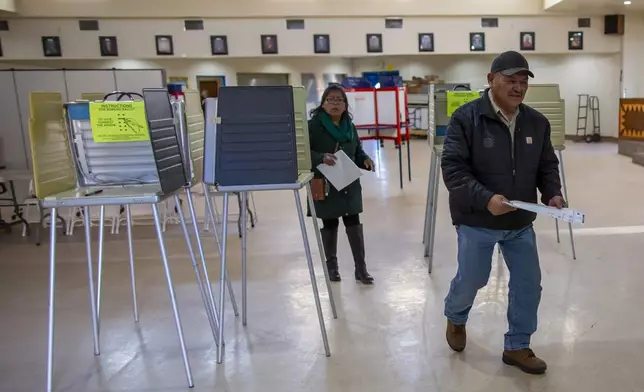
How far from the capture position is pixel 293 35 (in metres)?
12.0

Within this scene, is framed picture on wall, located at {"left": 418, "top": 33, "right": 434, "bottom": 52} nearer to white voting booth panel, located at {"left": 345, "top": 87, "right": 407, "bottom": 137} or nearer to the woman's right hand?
white voting booth panel, located at {"left": 345, "top": 87, "right": 407, "bottom": 137}

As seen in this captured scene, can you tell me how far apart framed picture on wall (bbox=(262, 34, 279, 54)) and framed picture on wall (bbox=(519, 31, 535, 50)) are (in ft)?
18.7

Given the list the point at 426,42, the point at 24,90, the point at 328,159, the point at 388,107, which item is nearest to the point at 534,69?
the point at 426,42

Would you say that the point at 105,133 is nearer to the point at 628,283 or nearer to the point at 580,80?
the point at 628,283

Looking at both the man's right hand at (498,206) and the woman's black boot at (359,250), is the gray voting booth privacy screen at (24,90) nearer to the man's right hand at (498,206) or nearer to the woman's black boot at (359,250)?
the woman's black boot at (359,250)

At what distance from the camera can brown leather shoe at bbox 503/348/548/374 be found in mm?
2521

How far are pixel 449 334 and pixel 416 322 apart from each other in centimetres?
42

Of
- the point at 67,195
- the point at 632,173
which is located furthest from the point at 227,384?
the point at 632,173

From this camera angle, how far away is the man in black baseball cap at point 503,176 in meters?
2.30

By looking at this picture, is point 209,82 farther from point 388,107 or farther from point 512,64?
point 512,64

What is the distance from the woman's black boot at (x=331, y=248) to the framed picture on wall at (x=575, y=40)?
439 inches

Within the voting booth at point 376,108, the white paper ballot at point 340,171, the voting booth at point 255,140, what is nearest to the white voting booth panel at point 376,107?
the voting booth at point 376,108

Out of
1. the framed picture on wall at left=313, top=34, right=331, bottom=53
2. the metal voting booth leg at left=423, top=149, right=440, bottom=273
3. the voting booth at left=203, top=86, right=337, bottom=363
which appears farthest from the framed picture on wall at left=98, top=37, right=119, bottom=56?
the voting booth at left=203, top=86, right=337, bottom=363

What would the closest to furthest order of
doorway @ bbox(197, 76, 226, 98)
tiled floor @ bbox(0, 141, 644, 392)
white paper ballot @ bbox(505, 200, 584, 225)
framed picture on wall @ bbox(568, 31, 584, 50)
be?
white paper ballot @ bbox(505, 200, 584, 225) < tiled floor @ bbox(0, 141, 644, 392) < framed picture on wall @ bbox(568, 31, 584, 50) < doorway @ bbox(197, 76, 226, 98)
